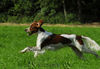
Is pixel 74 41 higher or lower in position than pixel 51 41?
lower

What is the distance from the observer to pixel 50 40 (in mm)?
8203

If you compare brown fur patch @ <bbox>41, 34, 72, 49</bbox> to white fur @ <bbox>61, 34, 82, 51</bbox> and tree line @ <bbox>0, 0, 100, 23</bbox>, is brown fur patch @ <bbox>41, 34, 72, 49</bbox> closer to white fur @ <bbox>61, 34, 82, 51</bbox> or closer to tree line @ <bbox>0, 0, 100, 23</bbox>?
white fur @ <bbox>61, 34, 82, 51</bbox>

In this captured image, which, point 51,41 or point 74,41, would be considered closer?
point 51,41

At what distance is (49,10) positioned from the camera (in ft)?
117

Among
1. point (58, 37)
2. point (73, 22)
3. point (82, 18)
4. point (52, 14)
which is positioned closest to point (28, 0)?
point (52, 14)

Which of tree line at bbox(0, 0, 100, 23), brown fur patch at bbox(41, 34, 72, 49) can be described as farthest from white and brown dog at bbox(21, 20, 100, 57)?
tree line at bbox(0, 0, 100, 23)

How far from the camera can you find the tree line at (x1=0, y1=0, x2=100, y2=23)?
31.8 m

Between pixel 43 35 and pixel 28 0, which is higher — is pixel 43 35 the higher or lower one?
the higher one

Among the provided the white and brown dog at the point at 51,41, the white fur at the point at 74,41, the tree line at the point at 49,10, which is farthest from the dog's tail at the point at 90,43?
the tree line at the point at 49,10

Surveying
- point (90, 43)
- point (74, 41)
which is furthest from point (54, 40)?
point (90, 43)

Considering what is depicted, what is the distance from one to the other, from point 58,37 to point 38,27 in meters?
0.74

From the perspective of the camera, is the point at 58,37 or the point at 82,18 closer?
the point at 58,37

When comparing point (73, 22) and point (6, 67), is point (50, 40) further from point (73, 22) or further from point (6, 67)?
point (73, 22)

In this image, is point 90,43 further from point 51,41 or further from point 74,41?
point 51,41
